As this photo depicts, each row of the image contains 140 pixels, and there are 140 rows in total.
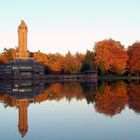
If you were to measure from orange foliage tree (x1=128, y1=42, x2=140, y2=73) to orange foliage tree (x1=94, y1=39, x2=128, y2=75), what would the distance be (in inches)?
74.6

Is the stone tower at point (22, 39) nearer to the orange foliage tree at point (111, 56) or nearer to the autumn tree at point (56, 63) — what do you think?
the autumn tree at point (56, 63)

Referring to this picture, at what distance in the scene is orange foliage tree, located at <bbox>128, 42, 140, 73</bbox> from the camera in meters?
85.0

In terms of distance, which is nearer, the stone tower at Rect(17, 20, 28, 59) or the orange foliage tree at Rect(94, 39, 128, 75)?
the orange foliage tree at Rect(94, 39, 128, 75)

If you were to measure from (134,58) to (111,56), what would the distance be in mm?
5745

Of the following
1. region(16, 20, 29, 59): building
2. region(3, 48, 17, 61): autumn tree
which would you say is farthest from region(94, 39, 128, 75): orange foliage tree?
region(3, 48, 17, 61): autumn tree

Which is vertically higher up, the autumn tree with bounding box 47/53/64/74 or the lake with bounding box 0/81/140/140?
the autumn tree with bounding box 47/53/64/74

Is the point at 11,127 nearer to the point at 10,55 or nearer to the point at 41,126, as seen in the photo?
the point at 41,126

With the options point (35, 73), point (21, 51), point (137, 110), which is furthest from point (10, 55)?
point (137, 110)

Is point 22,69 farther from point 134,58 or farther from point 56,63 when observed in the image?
point 134,58

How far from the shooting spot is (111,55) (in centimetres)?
8494

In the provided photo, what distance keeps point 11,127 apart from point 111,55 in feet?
216

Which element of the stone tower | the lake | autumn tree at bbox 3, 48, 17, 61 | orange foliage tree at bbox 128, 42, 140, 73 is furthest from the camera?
autumn tree at bbox 3, 48, 17, 61

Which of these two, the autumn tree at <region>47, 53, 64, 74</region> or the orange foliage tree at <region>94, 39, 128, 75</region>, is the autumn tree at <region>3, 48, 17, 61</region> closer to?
the autumn tree at <region>47, 53, 64, 74</region>

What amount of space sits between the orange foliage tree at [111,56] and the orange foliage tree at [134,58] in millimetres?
1895
